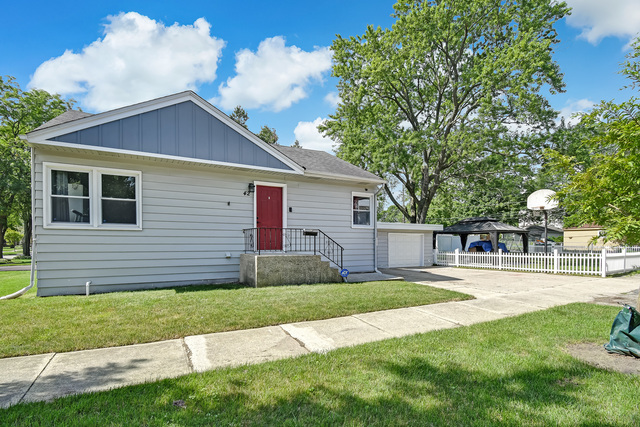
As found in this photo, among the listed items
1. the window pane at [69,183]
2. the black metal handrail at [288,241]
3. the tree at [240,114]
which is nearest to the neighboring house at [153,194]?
the window pane at [69,183]

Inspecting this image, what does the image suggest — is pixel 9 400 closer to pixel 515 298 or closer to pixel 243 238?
pixel 243 238

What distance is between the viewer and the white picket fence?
39.2ft

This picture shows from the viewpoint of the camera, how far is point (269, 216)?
938cm

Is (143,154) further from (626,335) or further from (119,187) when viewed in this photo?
(626,335)

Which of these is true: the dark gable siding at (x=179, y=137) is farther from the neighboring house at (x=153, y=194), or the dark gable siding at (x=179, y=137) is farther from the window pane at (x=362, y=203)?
the window pane at (x=362, y=203)

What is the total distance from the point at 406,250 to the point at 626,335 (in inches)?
469

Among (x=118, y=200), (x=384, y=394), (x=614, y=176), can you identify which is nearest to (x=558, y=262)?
(x=614, y=176)

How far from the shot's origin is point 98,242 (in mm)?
7172

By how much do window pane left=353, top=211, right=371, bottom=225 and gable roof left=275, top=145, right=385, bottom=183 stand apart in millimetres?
1284

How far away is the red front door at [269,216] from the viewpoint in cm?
922

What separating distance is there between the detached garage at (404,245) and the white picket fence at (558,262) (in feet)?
5.38

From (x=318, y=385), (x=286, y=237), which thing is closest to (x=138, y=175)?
(x=286, y=237)

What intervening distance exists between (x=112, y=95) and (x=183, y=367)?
47.3 feet

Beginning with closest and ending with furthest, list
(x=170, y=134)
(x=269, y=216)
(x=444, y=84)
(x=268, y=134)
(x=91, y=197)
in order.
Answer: (x=91, y=197) < (x=170, y=134) < (x=269, y=216) < (x=444, y=84) < (x=268, y=134)
